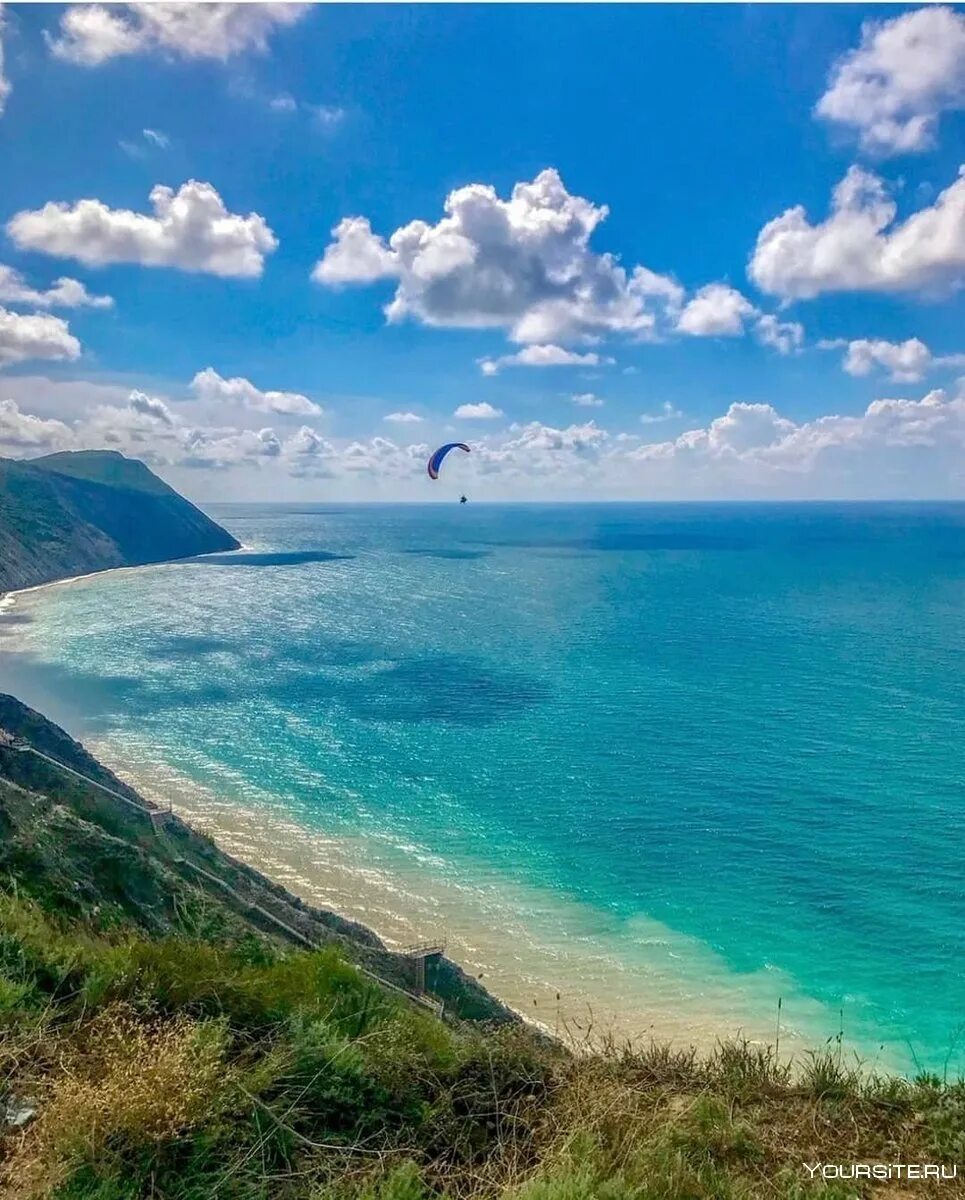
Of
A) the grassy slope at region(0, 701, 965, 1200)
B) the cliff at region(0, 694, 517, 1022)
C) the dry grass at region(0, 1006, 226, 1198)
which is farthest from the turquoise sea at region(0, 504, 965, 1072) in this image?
the dry grass at region(0, 1006, 226, 1198)

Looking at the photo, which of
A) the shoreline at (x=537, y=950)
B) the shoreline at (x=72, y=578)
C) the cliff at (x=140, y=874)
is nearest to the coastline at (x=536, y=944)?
the shoreline at (x=537, y=950)

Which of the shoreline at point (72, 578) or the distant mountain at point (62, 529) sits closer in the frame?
the shoreline at point (72, 578)

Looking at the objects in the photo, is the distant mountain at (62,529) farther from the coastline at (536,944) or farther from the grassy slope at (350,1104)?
the grassy slope at (350,1104)

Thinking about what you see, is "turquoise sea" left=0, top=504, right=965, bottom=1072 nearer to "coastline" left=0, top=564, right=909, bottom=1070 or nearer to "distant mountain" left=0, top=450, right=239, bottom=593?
"coastline" left=0, top=564, right=909, bottom=1070

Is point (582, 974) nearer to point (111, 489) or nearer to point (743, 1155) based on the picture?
point (743, 1155)

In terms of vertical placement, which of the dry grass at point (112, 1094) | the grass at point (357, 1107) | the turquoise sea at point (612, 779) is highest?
the dry grass at point (112, 1094)

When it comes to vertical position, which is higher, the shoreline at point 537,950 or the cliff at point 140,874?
the cliff at point 140,874
